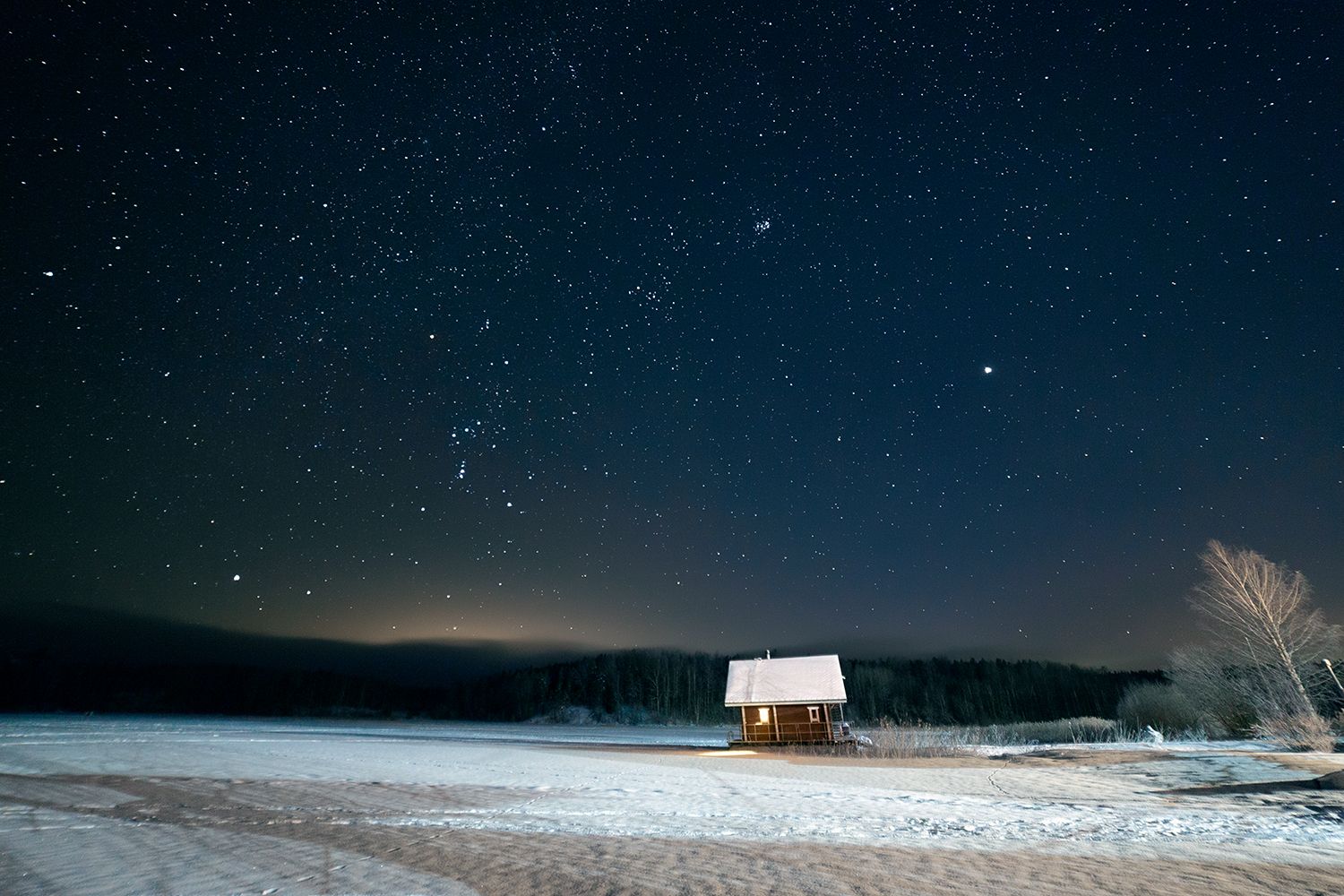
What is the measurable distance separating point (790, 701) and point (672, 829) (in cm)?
2486

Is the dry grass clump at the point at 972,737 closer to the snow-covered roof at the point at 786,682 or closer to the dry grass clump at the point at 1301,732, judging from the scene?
the snow-covered roof at the point at 786,682

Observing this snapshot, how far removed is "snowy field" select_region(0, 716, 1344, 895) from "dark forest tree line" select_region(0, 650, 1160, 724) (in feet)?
226

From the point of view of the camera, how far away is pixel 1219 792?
46.4ft

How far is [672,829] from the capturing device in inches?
410

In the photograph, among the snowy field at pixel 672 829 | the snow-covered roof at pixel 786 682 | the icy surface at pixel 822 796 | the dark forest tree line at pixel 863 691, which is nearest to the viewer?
the snowy field at pixel 672 829

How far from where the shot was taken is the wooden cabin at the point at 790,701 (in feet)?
108

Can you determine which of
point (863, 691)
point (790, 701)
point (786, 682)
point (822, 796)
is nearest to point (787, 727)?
point (790, 701)

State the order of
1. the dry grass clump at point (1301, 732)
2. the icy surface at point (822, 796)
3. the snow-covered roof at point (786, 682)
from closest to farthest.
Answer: the icy surface at point (822, 796) < the dry grass clump at point (1301, 732) < the snow-covered roof at point (786, 682)

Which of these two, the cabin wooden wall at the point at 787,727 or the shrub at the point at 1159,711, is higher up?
the shrub at the point at 1159,711

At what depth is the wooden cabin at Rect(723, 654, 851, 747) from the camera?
108 feet

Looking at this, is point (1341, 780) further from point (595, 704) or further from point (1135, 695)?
point (595, 704)

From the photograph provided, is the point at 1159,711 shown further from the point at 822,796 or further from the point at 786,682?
the point at 822,796

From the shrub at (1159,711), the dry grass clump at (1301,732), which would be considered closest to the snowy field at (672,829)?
the dry grass clump at (1301,732)

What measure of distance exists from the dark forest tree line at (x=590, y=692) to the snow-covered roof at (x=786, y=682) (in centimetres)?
4958
